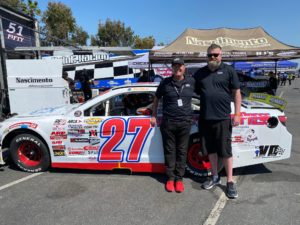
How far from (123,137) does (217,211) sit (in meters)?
1.70

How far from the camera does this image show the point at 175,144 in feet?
13.4

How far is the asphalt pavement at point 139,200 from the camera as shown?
328 centimetres

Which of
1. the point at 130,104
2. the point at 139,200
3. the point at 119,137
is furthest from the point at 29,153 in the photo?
the point at 139,200

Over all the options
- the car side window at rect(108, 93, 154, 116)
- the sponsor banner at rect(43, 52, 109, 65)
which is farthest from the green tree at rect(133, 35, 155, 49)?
the car side window at rect(108, 93, 154, 116)

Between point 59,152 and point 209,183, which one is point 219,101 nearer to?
point 209,183

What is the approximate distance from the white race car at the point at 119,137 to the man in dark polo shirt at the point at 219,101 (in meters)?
0.50

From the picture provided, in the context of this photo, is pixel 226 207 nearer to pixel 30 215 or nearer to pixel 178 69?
pixel 178 69

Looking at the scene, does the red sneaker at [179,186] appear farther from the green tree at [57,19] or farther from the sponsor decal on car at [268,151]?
the green tree at [57,19]

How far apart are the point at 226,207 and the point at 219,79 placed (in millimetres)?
1533

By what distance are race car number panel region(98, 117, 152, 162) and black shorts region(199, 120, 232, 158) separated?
0.83 meters

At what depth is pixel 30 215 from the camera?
11.1ft

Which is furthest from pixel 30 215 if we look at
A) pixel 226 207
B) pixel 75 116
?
pixel 226 207

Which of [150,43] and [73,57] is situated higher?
[150,43]

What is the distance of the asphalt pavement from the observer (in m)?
3.28
